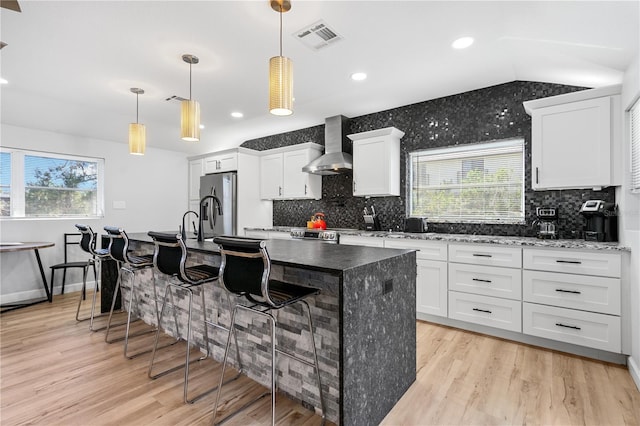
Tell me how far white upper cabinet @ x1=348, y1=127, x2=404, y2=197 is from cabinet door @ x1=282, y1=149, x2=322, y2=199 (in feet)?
2.68

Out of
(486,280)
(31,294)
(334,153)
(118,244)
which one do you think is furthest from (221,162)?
(486,280)

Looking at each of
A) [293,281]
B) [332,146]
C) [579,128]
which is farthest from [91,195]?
[579,128]

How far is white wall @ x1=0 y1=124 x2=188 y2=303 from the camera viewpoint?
13.9 ft

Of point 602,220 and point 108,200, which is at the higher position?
point 108,200

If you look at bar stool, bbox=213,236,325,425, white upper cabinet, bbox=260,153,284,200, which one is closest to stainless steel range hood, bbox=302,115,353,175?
white upper cabinet, bbox=260,153,284,200

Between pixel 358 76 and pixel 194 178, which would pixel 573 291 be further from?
pixel 194 178

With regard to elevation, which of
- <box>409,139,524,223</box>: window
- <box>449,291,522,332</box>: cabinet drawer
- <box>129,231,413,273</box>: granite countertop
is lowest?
<box>449,291,522,332</box>: cabinet drawer

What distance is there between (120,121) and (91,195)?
1.36 metres

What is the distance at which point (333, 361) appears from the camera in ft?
5.96

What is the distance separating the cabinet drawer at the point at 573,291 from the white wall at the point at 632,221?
0.12 meters

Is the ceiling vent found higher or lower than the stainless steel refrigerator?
higher

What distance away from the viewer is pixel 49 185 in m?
4.64

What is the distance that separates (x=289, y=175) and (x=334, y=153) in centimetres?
93

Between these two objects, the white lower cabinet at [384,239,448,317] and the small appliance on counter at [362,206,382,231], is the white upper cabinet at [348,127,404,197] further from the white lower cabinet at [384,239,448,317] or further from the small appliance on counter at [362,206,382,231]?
the white lower cabinet at [384,239,448,317]
